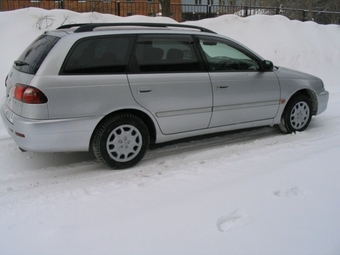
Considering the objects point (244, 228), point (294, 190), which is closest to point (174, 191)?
point (244, 228)

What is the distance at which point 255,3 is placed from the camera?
74.0 feet

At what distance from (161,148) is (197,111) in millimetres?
812

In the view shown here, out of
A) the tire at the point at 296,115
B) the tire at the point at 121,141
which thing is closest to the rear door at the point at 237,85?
the tire at the point at 296,115

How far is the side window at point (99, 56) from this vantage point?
3.80 meters

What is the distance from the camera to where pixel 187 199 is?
3.35 m

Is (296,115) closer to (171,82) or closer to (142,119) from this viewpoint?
(171,82)

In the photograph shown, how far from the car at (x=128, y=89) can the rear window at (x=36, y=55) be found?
0.02 metres

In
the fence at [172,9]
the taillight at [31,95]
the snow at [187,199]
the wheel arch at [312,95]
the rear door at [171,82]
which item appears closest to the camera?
the snow at [187,199]

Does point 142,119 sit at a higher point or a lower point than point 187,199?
higher

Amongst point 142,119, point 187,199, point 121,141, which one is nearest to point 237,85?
point 142,119

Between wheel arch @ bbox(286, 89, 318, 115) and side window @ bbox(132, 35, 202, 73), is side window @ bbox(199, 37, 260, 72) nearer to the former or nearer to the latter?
side window @ bbox(132, 35, 202, 73)

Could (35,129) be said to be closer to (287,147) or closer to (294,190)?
(294,190)

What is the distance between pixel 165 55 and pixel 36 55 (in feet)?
5.06

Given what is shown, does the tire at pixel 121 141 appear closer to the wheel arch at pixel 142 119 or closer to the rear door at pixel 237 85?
the wheel arch at pixel 142 119
